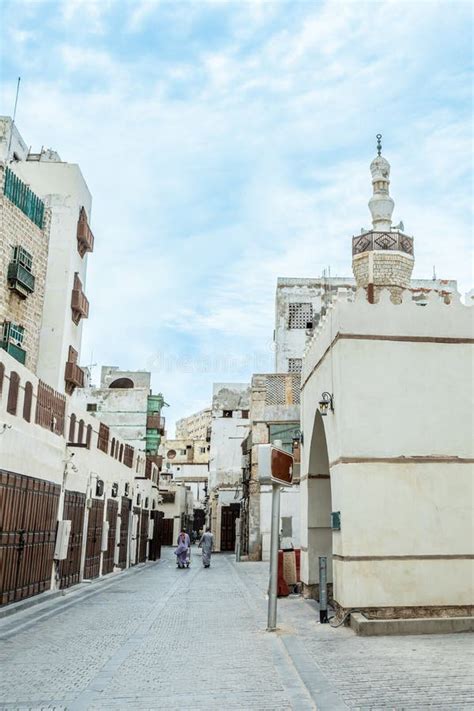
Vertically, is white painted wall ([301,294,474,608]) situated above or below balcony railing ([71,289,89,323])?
below

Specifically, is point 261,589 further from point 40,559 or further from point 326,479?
point 40,559

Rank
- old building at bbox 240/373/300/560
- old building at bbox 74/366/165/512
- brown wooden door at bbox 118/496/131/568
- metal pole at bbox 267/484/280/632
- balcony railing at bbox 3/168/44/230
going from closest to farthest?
metal pole at bbox 267/484/280/632
balcony railing at bbox 3/168/44/230
brown wooden door at bbox 118/496/131/568
old building at bbox 240/373/300/560
old building at bbox 74/366/165/512

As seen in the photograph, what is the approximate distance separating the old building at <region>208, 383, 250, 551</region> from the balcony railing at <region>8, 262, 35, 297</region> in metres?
24.7

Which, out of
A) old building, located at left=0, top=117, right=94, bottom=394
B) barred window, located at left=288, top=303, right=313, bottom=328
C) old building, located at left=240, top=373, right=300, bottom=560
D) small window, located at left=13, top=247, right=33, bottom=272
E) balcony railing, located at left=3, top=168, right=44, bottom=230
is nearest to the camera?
balcony railing, located at left=3, top=168, right=44, bottom=230

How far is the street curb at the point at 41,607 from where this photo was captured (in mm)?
10161

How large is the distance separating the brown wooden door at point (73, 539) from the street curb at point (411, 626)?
857 centimetres

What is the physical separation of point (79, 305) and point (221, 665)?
1971 cm

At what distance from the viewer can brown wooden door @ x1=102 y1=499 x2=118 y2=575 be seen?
21.2 meters

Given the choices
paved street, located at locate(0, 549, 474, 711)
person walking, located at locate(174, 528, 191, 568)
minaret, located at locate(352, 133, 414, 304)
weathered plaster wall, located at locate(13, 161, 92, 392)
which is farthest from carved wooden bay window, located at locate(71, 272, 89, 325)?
paved street, located at locate(0, 549, 474, 711)

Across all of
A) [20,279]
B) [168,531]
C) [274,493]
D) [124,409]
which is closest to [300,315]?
[124,409]

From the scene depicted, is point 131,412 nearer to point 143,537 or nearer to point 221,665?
point 143,537

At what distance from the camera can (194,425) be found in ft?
362

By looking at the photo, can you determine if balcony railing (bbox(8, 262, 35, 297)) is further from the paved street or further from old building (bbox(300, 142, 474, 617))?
old building (bbox(300, 142, 474, 617))

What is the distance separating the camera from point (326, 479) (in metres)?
13.5
